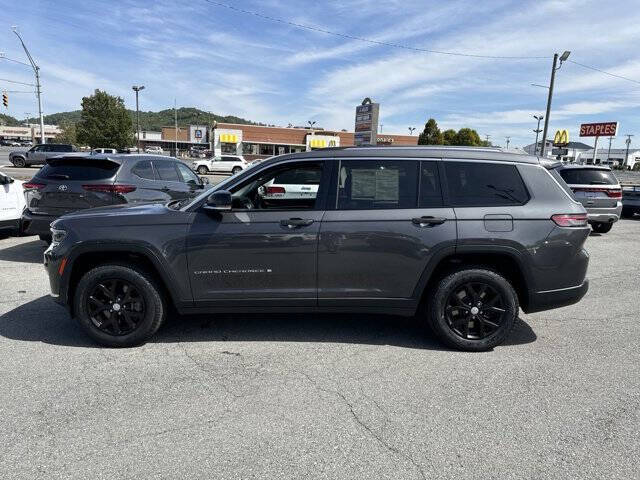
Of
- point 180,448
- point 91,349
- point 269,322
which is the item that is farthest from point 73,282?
point 180,448

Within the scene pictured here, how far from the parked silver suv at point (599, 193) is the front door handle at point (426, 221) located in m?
8.78

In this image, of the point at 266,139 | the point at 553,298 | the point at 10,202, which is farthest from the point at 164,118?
the point at 553,298

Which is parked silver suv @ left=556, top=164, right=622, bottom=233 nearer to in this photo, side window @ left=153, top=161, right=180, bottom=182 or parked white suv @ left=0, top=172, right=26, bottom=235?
side window @ left=153, top=161, right=180, bottom=182

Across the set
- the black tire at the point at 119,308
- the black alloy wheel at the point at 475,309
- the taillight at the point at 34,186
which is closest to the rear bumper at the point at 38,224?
the taillight at the point at 34,186

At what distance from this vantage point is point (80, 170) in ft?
22.6

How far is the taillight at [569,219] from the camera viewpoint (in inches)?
154

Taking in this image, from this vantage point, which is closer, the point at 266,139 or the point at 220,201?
the point at 220,201

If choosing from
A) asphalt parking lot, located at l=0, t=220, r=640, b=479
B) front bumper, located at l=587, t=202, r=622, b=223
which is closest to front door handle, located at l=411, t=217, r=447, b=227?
asphalt parking lot, located at l=0, t=220, r=640, b=479

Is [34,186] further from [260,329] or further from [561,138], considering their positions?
[561,138]

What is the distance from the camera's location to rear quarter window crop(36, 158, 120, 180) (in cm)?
686

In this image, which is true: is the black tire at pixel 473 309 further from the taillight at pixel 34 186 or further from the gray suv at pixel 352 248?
the taillight at pixel 34 186

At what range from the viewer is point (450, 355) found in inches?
155

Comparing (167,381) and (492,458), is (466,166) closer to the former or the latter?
(492,458)

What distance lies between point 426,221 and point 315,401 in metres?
1.77
